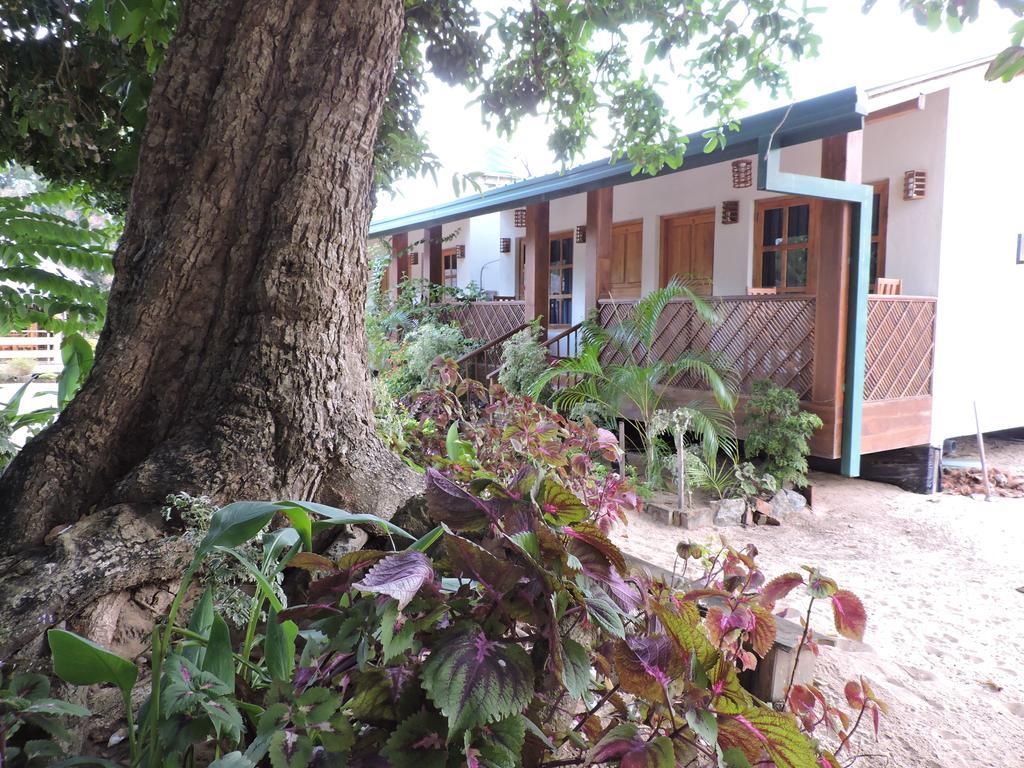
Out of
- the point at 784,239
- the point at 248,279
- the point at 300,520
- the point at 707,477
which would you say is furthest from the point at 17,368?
the point at 300,520

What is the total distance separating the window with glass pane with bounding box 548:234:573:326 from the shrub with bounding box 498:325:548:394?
373 cm

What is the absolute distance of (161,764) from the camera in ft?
3.33

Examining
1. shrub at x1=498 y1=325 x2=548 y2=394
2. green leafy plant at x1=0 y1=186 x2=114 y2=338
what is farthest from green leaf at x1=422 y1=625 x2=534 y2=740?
shrub at x1=498 y1=325 x2=548 y2=394

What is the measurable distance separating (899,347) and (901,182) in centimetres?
200

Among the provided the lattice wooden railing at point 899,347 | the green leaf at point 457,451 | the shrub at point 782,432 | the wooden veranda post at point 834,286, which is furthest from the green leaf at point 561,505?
the lattice wooden railing at point 899,347

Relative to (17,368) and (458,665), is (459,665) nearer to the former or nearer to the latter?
(458,665)

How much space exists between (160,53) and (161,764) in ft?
9.67

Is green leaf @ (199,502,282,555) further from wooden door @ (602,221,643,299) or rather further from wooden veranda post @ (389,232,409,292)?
wooden veranda post @ (389,232,409,292)

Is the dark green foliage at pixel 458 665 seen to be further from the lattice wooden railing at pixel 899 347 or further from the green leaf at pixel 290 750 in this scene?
the lattice wooden railing at pixel 899 347

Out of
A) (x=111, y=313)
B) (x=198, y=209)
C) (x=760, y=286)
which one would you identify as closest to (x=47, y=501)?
(x=111, y=313)

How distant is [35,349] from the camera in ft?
65.0

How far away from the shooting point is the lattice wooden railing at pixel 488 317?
34.1 ft

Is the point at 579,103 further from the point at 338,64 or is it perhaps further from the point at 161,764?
the point at 161,764

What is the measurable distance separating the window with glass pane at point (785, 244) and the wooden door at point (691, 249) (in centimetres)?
71
